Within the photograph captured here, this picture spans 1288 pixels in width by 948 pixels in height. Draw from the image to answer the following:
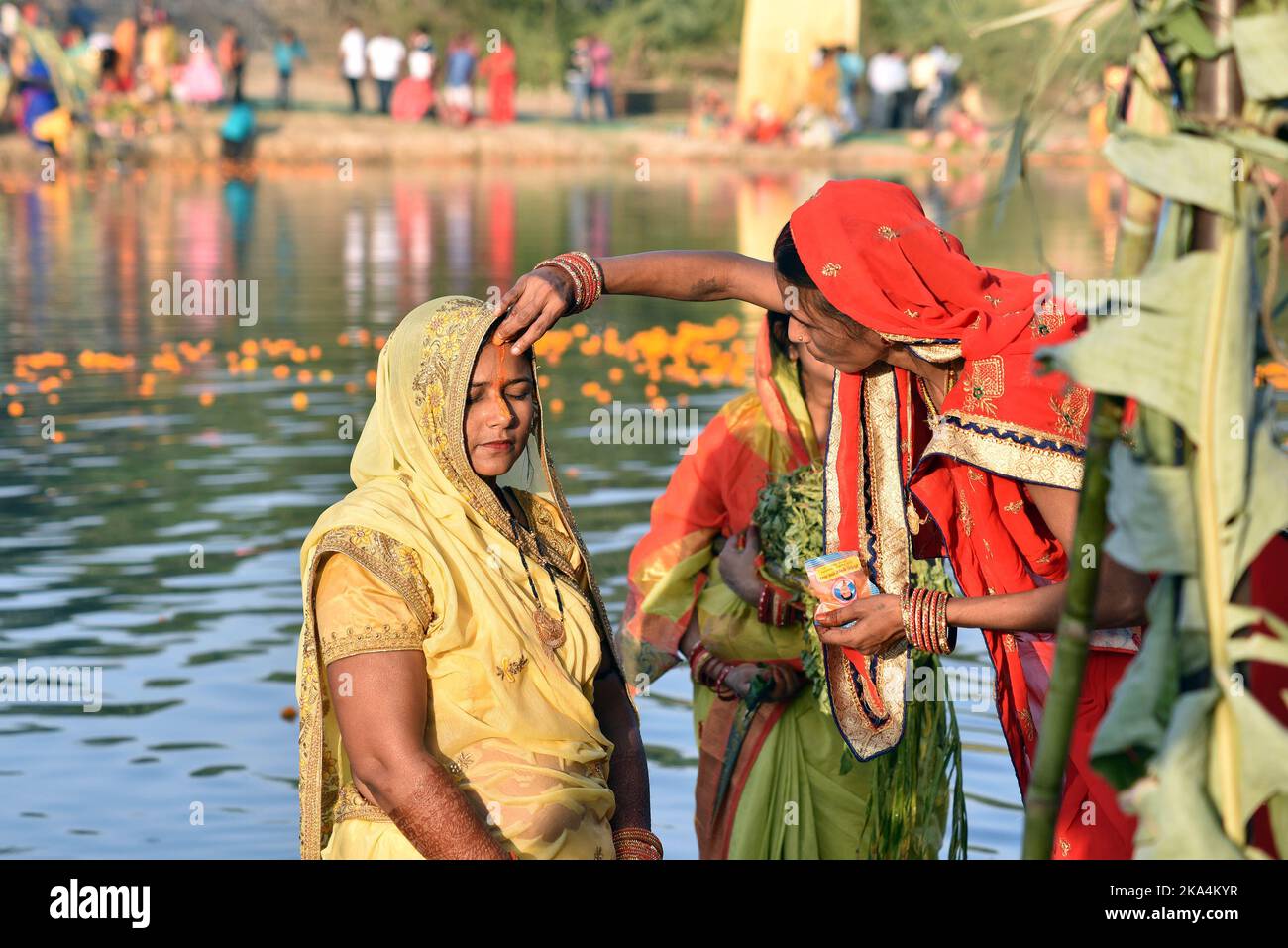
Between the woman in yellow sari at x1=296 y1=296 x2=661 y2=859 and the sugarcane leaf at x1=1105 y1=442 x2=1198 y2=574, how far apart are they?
1.49 metres

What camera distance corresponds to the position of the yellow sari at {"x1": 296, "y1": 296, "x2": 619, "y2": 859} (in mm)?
3168

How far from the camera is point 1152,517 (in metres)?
1.92

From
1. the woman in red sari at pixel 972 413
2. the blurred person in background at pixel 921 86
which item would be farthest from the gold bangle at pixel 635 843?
the blurred person in background at pixel 921 86

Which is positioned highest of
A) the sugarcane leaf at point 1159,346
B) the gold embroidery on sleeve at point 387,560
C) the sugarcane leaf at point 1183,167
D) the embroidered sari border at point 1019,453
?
the sugarcane leaf at point 1183,167

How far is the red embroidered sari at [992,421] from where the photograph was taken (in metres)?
3.30

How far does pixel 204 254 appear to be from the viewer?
722 inches

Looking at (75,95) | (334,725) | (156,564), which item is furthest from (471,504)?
(75,95)

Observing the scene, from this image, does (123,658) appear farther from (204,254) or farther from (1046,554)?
(204,254)

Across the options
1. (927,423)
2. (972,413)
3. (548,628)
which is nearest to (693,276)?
(927,423)

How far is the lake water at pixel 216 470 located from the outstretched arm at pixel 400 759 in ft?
4.13

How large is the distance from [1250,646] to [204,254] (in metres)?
17.3

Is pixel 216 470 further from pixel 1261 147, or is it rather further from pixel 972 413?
pixel 1261 147

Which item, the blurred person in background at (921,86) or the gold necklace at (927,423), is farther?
the blurred person in background at (921,86)

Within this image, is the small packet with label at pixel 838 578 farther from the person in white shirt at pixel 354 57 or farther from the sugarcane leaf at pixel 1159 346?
the person in white shirt at pixel 354 57
